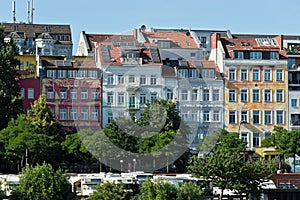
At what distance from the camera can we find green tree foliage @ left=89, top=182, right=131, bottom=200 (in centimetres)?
3884

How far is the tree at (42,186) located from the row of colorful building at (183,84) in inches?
654

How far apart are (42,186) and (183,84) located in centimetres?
2026

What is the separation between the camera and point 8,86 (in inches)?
2167

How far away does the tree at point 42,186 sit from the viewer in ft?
127

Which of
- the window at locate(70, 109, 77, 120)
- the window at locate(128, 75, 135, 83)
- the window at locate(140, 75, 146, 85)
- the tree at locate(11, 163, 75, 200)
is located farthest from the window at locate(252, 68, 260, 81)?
the tree at locate(11, 163, 75, 200)

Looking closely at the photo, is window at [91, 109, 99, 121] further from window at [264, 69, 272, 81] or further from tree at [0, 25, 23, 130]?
window at [264, 69, 272, 81]

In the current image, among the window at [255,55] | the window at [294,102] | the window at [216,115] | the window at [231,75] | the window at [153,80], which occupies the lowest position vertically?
the window at [216,115]

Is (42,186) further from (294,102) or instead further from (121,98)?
(294,102)

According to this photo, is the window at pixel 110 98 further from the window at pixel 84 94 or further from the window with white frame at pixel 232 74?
the window with white frame at pixel 232 74

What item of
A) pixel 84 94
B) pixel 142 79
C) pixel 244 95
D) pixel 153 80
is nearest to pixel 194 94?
pixel 153 80

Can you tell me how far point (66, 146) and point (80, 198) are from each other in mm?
9845

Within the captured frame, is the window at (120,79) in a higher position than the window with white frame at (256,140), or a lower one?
higher

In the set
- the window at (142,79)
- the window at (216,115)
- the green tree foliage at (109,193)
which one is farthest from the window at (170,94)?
the green tree foliage at (109,193)

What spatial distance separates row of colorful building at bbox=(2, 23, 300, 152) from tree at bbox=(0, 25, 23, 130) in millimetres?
1333
